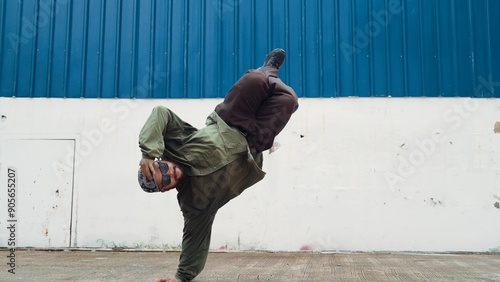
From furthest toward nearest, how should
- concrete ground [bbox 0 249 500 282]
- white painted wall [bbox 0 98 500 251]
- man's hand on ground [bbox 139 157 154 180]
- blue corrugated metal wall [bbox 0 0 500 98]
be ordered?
blue corrugated metal wall [bbox 0 0 500 98], white painted wall [bbox 0 98 500 251], concrete ground [bbox 0 249 500 282], man's hand on ground [bbox 139 157 154 180]

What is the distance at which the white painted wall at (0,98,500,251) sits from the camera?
566 centimetres

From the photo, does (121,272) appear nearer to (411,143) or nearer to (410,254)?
(410,254)

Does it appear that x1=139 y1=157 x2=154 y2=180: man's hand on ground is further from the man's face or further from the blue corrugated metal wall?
the blue corrugated metal wall

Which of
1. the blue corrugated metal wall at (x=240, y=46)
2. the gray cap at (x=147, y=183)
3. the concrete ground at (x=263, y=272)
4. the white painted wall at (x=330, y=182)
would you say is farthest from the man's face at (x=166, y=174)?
the blue corrugated metal wall at (x=240, y=46)

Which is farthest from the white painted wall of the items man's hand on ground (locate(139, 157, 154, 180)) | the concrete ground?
man's hand on ground (locate(139, 157, 154, 180))

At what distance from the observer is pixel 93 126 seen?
602 centimetres

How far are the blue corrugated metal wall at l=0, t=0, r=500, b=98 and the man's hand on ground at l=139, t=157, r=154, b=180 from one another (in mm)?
3797

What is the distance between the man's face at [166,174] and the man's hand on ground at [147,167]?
0.11 feet

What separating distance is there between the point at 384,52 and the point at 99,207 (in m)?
4.03

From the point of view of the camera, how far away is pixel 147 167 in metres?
2.27

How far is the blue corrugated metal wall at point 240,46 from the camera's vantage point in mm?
5934

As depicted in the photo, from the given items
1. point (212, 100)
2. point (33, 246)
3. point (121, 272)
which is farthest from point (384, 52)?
point (33, 246)

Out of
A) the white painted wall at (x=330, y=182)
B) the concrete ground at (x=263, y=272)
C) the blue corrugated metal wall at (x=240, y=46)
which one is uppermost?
the blue corrugated metal wall at (x=240, y=46)

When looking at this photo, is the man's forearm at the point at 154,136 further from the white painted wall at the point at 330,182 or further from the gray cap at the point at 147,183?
the white painted wall at the point at 330,182
